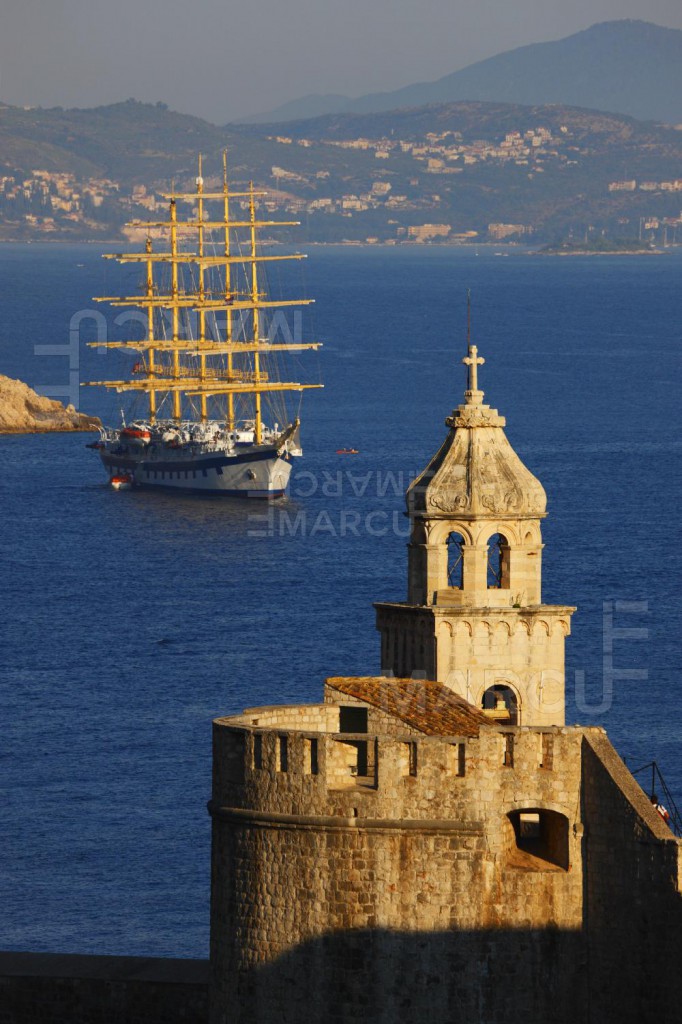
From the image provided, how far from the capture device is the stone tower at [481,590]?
1179 inches

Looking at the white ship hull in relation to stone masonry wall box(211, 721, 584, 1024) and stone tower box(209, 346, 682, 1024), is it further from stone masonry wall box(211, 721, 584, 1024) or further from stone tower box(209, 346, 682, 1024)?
stone masonry wall box(211, 721, 584, 1024)

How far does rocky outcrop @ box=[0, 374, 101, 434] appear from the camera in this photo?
186000mm

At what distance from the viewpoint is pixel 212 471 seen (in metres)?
166

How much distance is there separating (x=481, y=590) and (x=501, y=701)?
1.37m

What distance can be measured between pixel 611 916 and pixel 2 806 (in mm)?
45948

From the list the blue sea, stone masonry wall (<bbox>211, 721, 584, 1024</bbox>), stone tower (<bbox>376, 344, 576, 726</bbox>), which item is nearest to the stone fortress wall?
stone masonry wall (<bbox>211, 721, 584, 1024</bbox>)

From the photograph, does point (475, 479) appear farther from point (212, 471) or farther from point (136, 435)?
point (136, 435)

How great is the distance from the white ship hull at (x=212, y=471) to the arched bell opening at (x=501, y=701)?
421ft

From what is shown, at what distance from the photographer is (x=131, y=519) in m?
147

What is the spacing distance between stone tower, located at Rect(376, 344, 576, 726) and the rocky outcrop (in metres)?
156

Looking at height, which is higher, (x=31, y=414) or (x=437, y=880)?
(x=437, y=880)

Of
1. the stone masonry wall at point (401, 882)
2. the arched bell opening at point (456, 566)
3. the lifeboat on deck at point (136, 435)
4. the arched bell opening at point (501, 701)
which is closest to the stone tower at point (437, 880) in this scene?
the stone masonry wall at point (401, 882)

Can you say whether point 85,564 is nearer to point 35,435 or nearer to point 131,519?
point 131,519

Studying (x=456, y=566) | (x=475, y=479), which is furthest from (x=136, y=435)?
(x=475, y=479)
